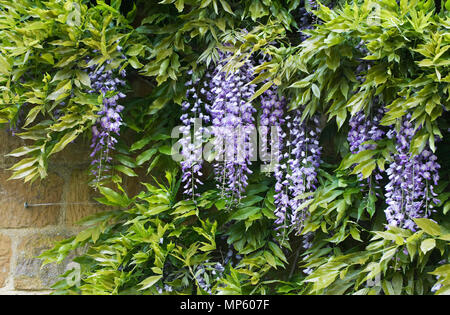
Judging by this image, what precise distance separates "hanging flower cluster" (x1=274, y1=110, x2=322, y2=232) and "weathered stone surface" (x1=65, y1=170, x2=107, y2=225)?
778 millimetres

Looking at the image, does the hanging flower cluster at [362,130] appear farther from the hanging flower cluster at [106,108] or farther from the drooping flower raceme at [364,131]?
the hanging flower cluster at [106,108]

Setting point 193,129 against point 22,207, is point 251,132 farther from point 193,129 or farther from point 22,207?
point 22,207

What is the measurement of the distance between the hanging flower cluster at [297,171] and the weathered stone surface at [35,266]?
3.03 feet

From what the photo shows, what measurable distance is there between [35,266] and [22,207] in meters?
0.24

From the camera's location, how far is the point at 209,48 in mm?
1822

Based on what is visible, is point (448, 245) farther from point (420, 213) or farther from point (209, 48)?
point (209, 48)

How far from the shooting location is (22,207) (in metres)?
2.11

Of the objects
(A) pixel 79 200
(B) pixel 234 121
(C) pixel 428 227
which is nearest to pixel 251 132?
(B) pixel 234 121

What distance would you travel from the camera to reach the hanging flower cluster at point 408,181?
4.89ft

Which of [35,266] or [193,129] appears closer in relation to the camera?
[193,129]

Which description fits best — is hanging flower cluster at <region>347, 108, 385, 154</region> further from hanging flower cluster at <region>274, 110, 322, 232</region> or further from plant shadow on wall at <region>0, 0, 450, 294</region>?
hanging flower cluster at <region>274, 110, 322, 232</region>

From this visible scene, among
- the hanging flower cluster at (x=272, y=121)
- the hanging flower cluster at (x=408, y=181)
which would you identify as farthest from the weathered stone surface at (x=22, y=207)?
the hanging flower cluster at (x=408, y=181)
